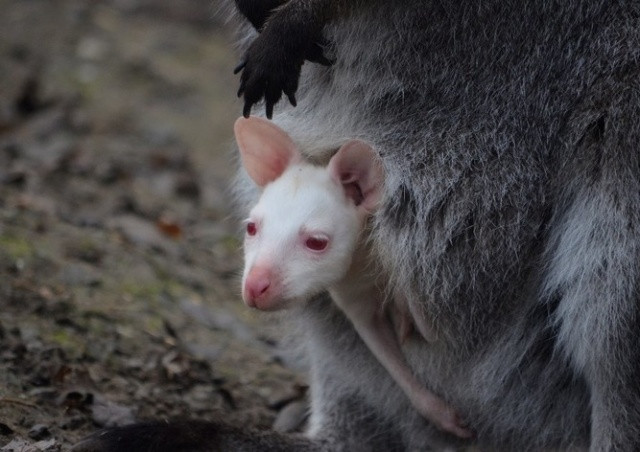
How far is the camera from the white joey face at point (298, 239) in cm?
326

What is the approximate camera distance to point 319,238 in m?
3.34

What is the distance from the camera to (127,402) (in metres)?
4.23

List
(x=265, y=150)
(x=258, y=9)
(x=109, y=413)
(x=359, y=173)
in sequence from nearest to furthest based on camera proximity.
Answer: (x=359, y=173), (x=265, y=150), (x=258, y=9), (x=109, y=413)

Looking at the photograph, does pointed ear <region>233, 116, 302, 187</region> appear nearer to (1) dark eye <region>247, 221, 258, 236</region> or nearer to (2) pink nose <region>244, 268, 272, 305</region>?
(1) dark eye <region>247, 221, 258, 236</region>

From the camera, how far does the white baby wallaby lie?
3.29 metres

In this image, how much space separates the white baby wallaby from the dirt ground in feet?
2.88

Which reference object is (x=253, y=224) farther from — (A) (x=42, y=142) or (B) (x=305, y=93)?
(A) (x=42, y=142)

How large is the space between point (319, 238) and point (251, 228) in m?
0.20

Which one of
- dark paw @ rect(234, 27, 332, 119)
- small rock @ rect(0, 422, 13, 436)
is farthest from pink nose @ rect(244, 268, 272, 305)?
small rock @ rect(0, 422, 13, 436)

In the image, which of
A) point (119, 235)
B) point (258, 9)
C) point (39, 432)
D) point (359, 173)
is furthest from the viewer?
point (119, 235)

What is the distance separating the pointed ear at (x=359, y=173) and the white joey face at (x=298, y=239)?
0.03m

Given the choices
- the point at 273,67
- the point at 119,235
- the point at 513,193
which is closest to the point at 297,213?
the point at 273,67

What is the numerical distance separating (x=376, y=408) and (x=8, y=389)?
1.21 meters

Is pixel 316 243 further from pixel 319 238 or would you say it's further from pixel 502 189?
pixel 502 189
